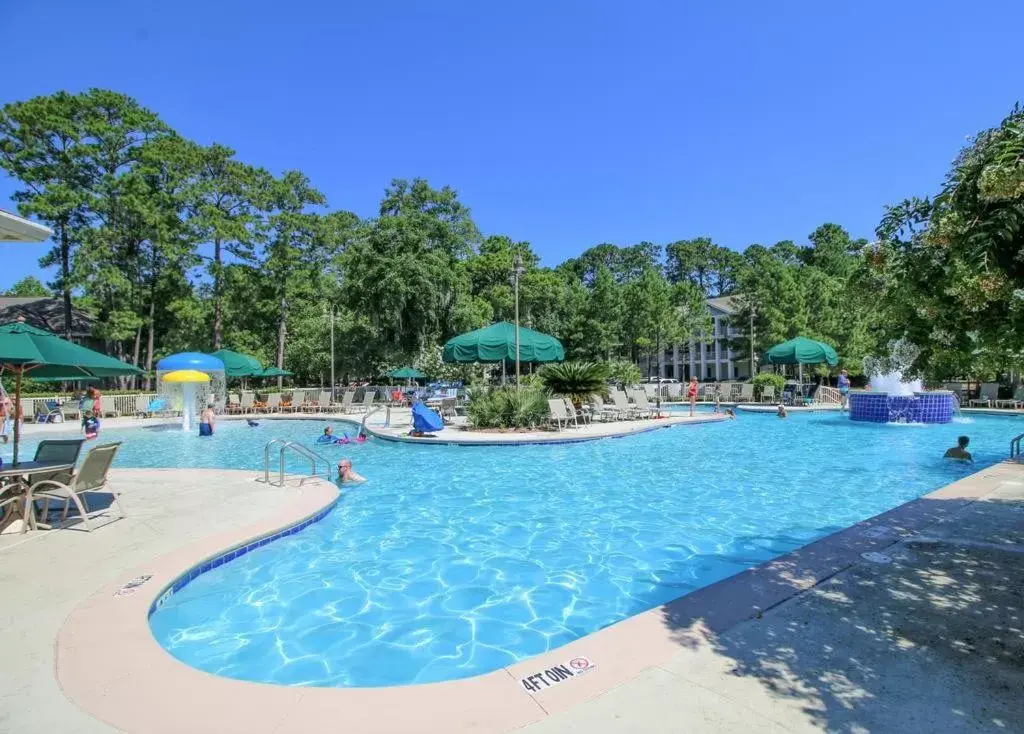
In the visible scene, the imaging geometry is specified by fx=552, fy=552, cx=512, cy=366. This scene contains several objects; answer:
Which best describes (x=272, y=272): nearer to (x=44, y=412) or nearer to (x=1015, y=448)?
(x=44, y=412)

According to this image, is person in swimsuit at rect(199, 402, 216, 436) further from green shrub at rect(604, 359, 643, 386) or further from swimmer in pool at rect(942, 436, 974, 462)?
swimmer in pool at rect(942, 436, 974, 462)

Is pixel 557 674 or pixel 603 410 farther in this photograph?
pixel 603 410

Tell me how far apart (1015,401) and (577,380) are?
17639mm

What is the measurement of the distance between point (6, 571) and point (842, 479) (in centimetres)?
1147

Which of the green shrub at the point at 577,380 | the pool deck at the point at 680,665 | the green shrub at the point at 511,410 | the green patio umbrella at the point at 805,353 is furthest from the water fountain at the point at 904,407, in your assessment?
the pool deck at the point at 680,665

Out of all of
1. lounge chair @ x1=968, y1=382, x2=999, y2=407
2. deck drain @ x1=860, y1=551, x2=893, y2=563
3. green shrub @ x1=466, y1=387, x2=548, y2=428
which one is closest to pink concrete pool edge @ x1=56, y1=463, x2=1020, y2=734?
deck drain @ x1=860, y1=551, x2=893, y2=563

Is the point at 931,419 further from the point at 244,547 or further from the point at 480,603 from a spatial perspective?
the point at 244,547

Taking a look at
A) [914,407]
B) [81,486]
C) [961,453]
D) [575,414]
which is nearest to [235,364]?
[575,414]

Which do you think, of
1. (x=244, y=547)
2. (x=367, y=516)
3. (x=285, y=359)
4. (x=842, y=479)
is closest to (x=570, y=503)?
(x=367, y=516)

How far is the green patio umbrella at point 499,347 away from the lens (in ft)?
55.2

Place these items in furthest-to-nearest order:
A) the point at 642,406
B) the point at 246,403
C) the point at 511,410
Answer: the point at 246,403, the point at 642,406, the point at 511,410

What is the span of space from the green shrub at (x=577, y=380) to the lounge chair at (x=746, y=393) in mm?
11484

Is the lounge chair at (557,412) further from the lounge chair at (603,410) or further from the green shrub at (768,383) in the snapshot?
the green shrub at (768,383)

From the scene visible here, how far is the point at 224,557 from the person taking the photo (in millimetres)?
5473
